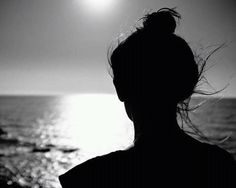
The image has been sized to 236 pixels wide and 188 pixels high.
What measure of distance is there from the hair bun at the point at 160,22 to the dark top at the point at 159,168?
519mm

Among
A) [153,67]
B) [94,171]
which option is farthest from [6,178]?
[153,67]

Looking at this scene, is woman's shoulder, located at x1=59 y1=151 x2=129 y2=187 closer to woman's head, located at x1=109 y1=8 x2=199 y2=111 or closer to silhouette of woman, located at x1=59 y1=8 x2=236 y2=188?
silhouette of woman, located at x1=59 y1=8 x2=236 y2=188

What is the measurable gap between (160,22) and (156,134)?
0.55 meters

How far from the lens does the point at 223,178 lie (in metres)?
1.29

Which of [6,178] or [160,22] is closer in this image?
[160,22]

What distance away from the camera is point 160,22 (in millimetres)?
1431

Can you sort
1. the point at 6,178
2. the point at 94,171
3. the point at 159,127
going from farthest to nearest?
the point at 6,178, the point at 159,127, the point at 94,171

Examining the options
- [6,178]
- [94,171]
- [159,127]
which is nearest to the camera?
[94,171]

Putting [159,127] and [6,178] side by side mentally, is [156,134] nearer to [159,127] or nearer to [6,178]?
[159,127]

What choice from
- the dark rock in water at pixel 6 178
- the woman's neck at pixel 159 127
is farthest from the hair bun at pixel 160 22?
the dark rock in water at pixel 6 178

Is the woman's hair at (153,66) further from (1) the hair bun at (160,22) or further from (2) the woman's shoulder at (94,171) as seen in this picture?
(2) the woman's shoulder at (94,171)

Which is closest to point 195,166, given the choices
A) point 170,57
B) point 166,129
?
point 166,129

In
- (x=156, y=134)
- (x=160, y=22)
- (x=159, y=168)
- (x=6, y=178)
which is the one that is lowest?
(x=6, y=178)

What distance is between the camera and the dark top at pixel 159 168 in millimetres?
1227
